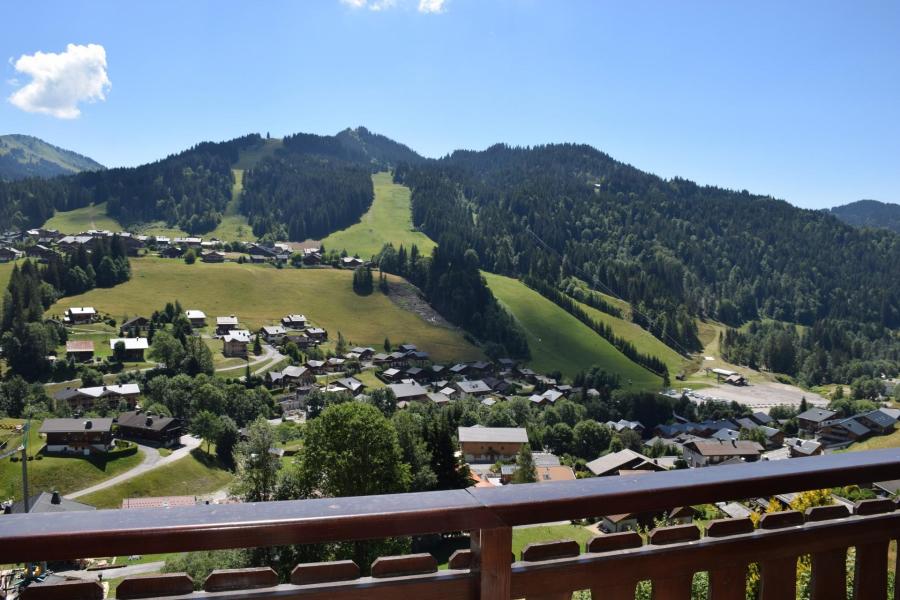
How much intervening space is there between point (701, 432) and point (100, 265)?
9238cm

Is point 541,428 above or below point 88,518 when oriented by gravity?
below

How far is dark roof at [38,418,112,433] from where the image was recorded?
1604 inches

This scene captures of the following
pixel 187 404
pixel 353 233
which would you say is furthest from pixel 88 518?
pixel 353 233

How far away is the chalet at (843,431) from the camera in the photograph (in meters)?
65.9

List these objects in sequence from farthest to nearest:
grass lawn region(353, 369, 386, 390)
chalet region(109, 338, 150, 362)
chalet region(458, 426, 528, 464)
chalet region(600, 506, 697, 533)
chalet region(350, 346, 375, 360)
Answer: chalet region(350, 346, 375, 360)
grass lawn region(353, 369, 386, 390)
chalet region(109, 338, 150, 362)
chalet region(458, 426, 528, 464)
chalet region(600, 506, 697, 533)

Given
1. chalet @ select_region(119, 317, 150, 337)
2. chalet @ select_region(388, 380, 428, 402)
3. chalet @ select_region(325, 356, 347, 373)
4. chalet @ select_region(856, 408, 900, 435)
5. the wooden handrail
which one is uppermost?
the wooden handrail

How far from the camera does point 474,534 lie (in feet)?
6.94

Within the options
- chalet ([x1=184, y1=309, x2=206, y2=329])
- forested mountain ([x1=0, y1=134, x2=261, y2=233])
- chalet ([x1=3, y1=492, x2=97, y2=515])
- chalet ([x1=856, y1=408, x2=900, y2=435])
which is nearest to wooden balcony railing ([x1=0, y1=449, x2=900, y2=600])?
chalet ([x1=3, y1=492, x2=97, y2=515])

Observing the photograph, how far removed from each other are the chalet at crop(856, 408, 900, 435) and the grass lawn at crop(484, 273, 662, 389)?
30203 millimetres

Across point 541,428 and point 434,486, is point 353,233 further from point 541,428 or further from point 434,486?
point 434,486

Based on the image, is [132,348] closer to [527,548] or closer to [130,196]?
[527,548]

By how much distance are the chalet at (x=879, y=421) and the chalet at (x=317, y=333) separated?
72.3 m

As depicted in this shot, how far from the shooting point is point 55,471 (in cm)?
3791

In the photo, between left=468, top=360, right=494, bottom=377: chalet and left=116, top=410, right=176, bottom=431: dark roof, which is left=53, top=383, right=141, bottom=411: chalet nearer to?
left=116, top=410, right=176, bottom=431: dark roof
